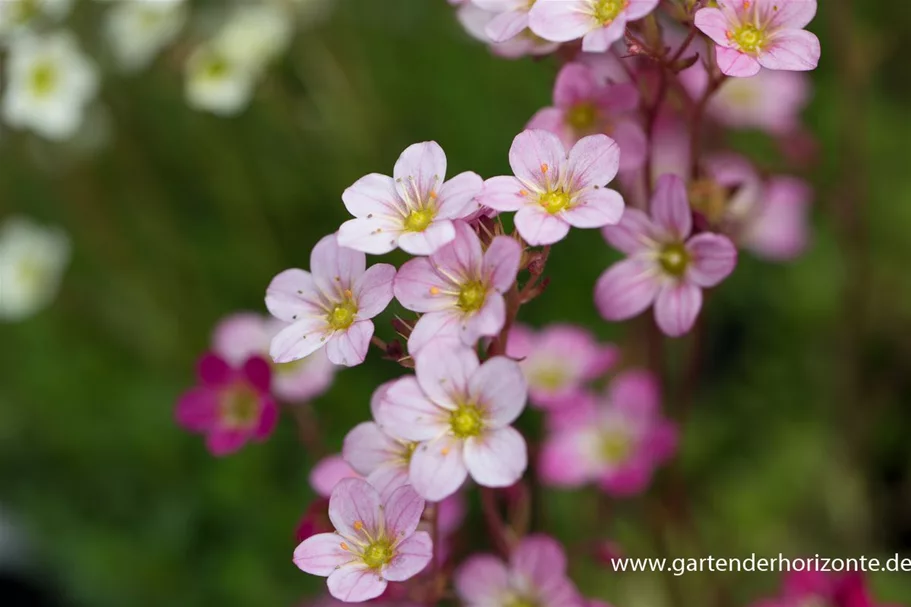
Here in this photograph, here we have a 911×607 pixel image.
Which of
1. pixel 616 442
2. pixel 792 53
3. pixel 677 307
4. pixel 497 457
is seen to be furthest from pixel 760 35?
pixel 616 442

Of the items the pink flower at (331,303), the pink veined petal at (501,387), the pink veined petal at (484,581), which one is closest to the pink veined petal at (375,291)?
the pink flower at (331,303)

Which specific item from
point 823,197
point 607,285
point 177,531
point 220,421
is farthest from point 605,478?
point 177,531

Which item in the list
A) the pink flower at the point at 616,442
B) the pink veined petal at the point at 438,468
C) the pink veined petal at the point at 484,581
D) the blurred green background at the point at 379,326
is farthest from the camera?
the blurred green background at the point at 379,326

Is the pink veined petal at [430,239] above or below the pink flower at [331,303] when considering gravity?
above

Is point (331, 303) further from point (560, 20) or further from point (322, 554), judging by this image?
point (560, 20)

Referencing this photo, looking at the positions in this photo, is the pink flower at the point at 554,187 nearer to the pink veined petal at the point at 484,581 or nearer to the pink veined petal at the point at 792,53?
the pink veined petal at the point at 792,53

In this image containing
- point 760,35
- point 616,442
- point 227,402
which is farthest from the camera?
point 616,442

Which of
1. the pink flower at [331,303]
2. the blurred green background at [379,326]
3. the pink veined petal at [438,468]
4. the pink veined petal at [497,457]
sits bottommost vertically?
the blurred green background at [379,326]
